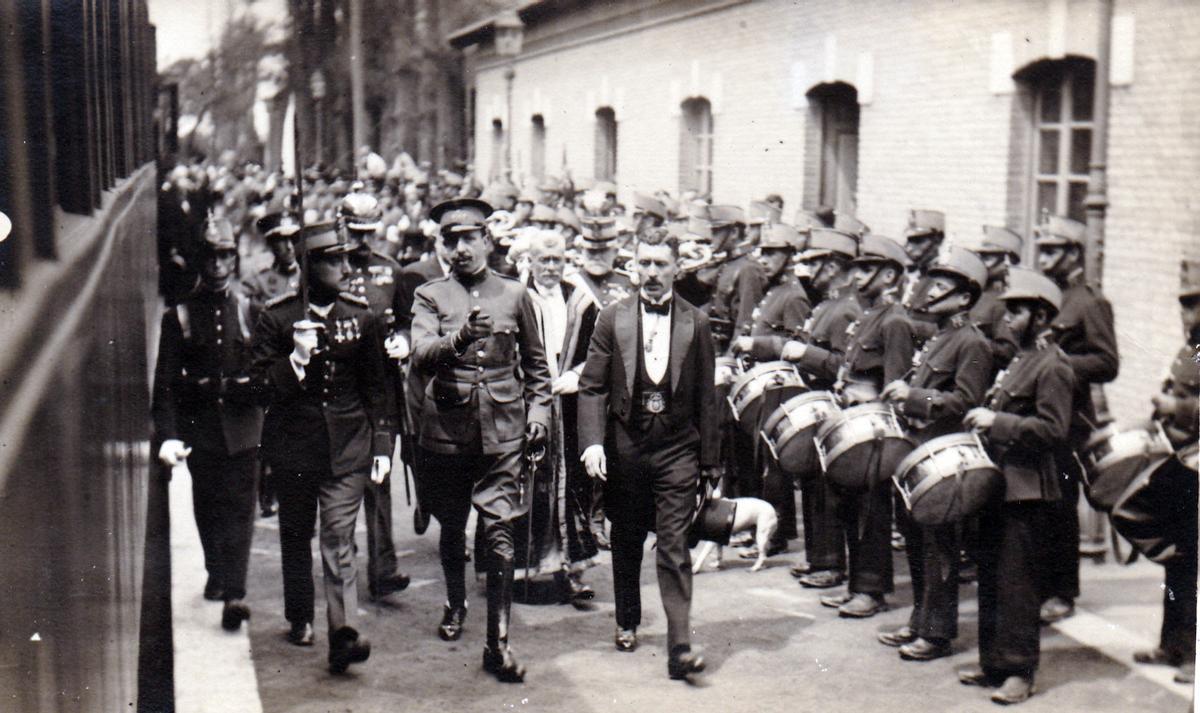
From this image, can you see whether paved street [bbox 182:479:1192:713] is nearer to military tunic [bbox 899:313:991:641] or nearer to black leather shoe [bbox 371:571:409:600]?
black leather shoe [bbox 371:571:409:600]

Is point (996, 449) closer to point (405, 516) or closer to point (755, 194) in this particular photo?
point (405, 516)

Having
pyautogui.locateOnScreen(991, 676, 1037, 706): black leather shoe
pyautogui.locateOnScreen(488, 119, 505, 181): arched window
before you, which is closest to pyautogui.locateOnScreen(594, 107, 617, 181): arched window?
pyautogui.locateOnScreen(488, 119, 505, 181): arched window

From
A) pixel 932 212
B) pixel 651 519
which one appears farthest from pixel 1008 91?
pixel 651 519

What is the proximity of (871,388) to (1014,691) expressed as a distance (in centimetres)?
198

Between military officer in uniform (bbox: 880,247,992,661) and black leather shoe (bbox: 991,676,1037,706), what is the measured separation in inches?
23.5

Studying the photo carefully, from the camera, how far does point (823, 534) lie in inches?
304

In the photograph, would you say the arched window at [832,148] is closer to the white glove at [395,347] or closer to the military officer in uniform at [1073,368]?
the military officer in uniform at [1073,368]

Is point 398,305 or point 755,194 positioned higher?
point 755,194

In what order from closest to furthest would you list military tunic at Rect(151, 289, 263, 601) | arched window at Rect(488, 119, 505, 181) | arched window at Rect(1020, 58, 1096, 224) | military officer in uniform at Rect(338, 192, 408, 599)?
military tunic at Rect(151, 289, 263, 601) < military officer in uniform at Rect(338, 192, 408, 599) < arched window at Rect(1020, 58, 1096, 224) < arched window at Rect(488, 119, 505, 181)

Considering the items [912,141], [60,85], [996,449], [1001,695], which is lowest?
[1001,695]

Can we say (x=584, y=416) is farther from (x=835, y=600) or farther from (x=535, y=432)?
(x=835, y=600)

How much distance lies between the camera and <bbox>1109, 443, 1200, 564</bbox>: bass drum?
555 centimetres

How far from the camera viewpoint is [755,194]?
549 inches

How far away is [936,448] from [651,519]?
4.49ft
